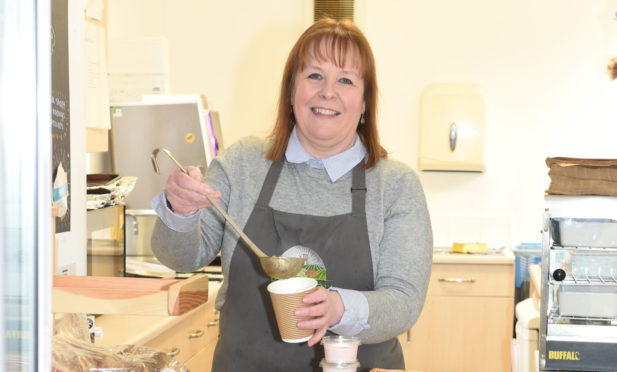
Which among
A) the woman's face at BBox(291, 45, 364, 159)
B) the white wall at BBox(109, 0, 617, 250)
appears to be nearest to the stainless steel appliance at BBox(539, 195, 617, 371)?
the woman's face at BBox(291, 45, 364, 159)

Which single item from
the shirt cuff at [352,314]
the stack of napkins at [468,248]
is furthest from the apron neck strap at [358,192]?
the stack of napkins at [468,248]

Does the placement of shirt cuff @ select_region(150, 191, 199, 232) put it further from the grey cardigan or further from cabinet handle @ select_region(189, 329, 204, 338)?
cabinet handle @ select_region(189, 329, 204, 338)

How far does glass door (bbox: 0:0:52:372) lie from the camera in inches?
27.5

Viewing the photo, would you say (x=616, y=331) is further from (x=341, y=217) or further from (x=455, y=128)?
(x=455, y=128)

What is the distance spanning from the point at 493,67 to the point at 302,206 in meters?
3.48

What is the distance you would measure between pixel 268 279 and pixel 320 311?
1.76ft

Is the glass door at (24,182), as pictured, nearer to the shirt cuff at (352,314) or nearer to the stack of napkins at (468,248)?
the shirt cuff at (352,314)

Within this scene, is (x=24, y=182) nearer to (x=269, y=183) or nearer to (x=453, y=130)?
(x=269, y=183)

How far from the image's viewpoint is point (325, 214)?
1.98 meters

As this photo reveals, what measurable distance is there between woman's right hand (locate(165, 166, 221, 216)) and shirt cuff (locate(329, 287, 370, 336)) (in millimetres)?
334

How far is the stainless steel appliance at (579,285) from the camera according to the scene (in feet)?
7.52

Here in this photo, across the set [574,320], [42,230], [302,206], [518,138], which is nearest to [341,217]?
[302,206]

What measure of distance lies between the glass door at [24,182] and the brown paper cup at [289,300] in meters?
0.67

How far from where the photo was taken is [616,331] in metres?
2.34
